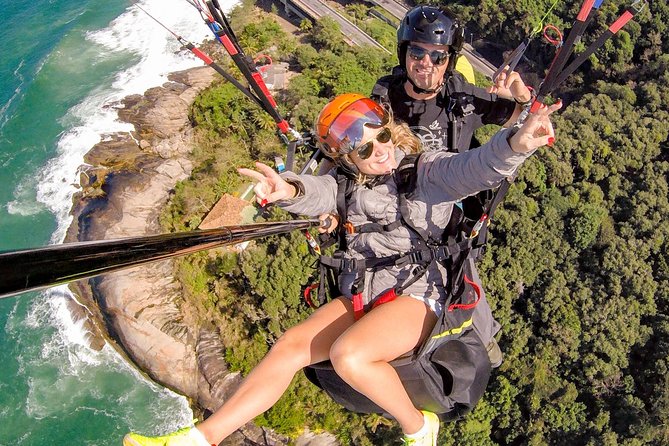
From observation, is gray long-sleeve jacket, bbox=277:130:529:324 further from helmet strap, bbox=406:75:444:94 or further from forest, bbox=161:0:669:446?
forest, bbox=161:0:669:446

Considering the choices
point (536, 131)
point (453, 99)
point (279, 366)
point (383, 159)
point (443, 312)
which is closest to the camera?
point (536, 131)

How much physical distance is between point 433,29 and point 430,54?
0.21 metres

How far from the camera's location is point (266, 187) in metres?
3.03

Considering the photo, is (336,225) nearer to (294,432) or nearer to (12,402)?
(294,432)

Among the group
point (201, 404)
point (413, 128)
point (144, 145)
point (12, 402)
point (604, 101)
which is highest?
point (413, 128)

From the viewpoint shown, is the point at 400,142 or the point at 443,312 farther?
the point at 443,312

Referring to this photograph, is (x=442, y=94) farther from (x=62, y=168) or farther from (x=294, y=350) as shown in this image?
(x=62, y=168)

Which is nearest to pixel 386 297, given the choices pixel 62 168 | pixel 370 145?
pixel 370 145

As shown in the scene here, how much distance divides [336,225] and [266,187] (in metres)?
0.97

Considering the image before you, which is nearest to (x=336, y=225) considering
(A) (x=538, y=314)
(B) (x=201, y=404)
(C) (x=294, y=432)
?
(C) (x=294, y=432)

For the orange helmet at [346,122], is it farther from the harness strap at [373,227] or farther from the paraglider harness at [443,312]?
the harness strap at [373,227]

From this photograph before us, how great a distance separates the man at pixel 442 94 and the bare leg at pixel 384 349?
68 cm

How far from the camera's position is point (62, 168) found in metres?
23.3

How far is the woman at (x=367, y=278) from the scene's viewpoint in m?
3.33
